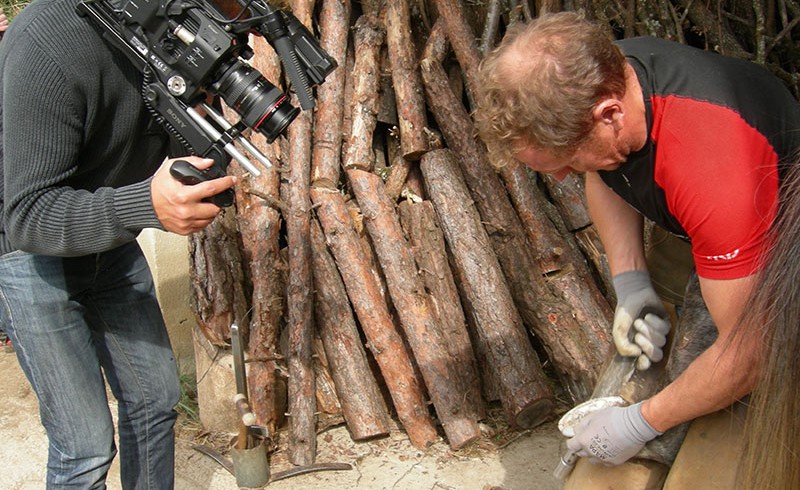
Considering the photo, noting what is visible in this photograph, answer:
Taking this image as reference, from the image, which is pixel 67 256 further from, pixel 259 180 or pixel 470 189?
pixel 470 189

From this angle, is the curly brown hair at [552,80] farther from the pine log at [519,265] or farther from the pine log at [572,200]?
the pine log at [572,200]

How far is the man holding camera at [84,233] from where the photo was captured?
1771mm

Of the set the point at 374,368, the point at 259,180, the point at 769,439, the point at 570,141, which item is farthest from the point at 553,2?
the point at 769,439

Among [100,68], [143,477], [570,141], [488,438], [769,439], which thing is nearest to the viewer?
[769,439]

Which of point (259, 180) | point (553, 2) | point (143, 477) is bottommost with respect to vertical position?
point (143, 477)

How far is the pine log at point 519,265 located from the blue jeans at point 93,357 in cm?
165

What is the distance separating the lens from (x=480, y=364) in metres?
3.48

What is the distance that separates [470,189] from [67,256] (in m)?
2.10

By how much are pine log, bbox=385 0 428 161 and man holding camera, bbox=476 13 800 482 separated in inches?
72.6

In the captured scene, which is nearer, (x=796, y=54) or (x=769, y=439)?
(x=769, y=439)

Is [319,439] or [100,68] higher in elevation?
[100,68]

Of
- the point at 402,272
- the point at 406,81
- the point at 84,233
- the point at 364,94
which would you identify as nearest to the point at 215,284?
the point at 402,272

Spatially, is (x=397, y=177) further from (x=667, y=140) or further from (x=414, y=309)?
(x=667, y=140)

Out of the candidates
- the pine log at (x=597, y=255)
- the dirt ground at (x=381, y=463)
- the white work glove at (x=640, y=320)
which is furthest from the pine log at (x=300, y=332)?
the white work glove at (x=640, y=320)
